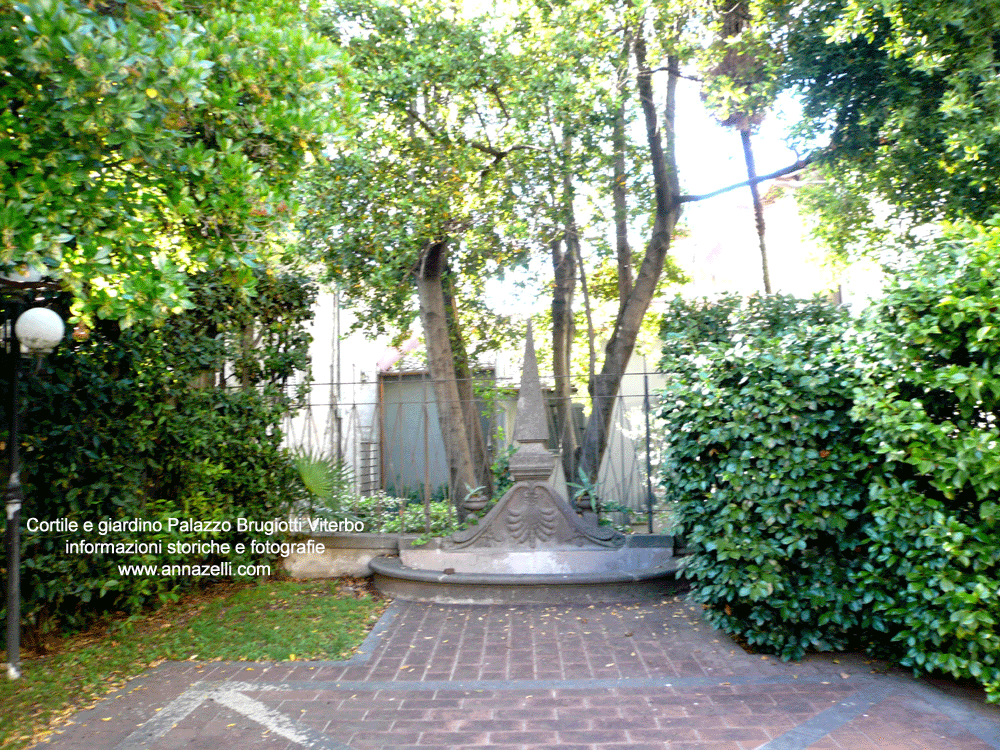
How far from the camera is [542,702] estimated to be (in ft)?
15.0


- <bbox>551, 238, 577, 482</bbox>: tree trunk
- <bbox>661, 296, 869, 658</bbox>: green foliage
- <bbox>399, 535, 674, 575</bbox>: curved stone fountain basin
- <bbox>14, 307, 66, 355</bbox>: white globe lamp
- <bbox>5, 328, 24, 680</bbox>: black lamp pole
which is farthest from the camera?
<bbox>551, 238, 577, 482</bbox>: tree trunk

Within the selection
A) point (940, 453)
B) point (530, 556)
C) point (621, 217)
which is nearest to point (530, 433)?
point (530, 556)

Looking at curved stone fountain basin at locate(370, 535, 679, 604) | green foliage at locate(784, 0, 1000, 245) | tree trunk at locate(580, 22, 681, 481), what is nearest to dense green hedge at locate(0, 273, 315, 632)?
curved stone fountain basin at locate(370, 535, 679, 604)

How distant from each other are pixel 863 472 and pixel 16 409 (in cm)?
603

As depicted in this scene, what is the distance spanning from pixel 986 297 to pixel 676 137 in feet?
23.1

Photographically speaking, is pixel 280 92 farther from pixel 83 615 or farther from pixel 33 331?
pixel 83 615

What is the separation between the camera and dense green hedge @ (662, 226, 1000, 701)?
4.26 meters

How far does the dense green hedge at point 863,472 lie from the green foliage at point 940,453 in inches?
0.5

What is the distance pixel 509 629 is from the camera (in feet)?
20.0

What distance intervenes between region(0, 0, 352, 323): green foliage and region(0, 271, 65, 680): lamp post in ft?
2.79

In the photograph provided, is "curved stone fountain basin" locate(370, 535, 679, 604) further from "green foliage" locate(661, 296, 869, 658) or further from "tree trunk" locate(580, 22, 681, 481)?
"tree trunk" locate(580, 22, 681, 481)

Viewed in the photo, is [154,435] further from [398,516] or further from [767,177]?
[767,177]

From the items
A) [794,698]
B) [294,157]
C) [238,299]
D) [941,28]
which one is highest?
[941,28]

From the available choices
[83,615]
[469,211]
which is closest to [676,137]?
[469,211]
